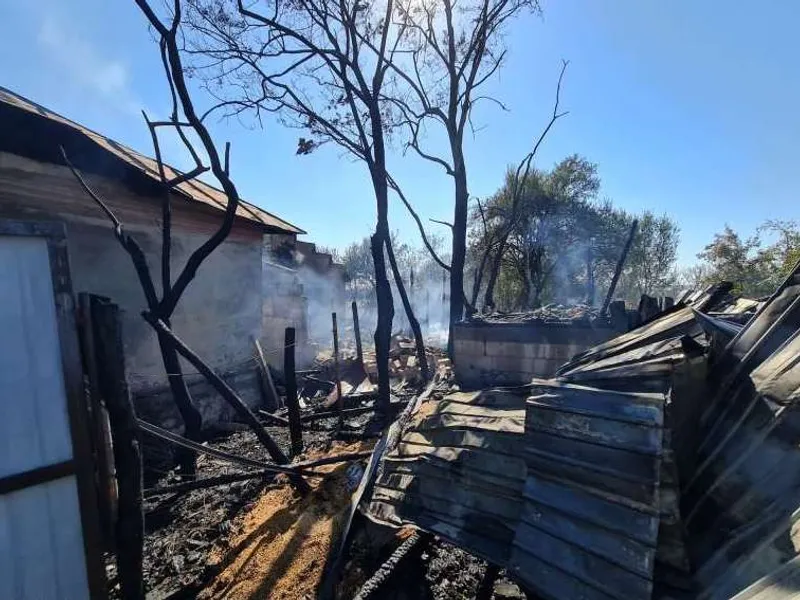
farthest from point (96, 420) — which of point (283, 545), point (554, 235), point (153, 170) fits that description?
point (554, 235)

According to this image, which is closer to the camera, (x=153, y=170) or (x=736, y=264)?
(x=153, y=170)

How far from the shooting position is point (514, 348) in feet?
24.2

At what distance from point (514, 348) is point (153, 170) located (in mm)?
9220

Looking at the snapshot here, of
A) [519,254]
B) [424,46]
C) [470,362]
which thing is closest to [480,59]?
[424,46]

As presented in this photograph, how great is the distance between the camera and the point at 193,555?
4742mm

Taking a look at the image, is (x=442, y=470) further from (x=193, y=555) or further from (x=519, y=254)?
(x=519, y=254)

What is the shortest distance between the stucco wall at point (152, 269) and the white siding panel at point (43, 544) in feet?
20.9

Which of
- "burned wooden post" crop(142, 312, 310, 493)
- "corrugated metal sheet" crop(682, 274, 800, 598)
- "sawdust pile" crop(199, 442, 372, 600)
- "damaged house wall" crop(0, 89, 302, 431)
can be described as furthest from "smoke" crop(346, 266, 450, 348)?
"corrugated metal sheet" crop(682, 274, 800, 598)

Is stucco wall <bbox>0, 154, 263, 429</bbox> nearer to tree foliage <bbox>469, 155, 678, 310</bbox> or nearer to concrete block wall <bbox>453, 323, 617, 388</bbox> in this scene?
concrete block wall <bbox>453, 323, 617, 388</bbox>

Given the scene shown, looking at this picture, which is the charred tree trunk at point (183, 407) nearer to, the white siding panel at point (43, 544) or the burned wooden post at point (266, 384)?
the white siding panel at point (43, 544)

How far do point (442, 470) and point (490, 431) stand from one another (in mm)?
599

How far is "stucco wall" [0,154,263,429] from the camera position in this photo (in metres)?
6.88

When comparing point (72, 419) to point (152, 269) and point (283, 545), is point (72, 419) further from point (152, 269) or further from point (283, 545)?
point (152, 269)

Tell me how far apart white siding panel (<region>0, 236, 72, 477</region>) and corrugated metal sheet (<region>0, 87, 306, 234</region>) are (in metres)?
6.38
